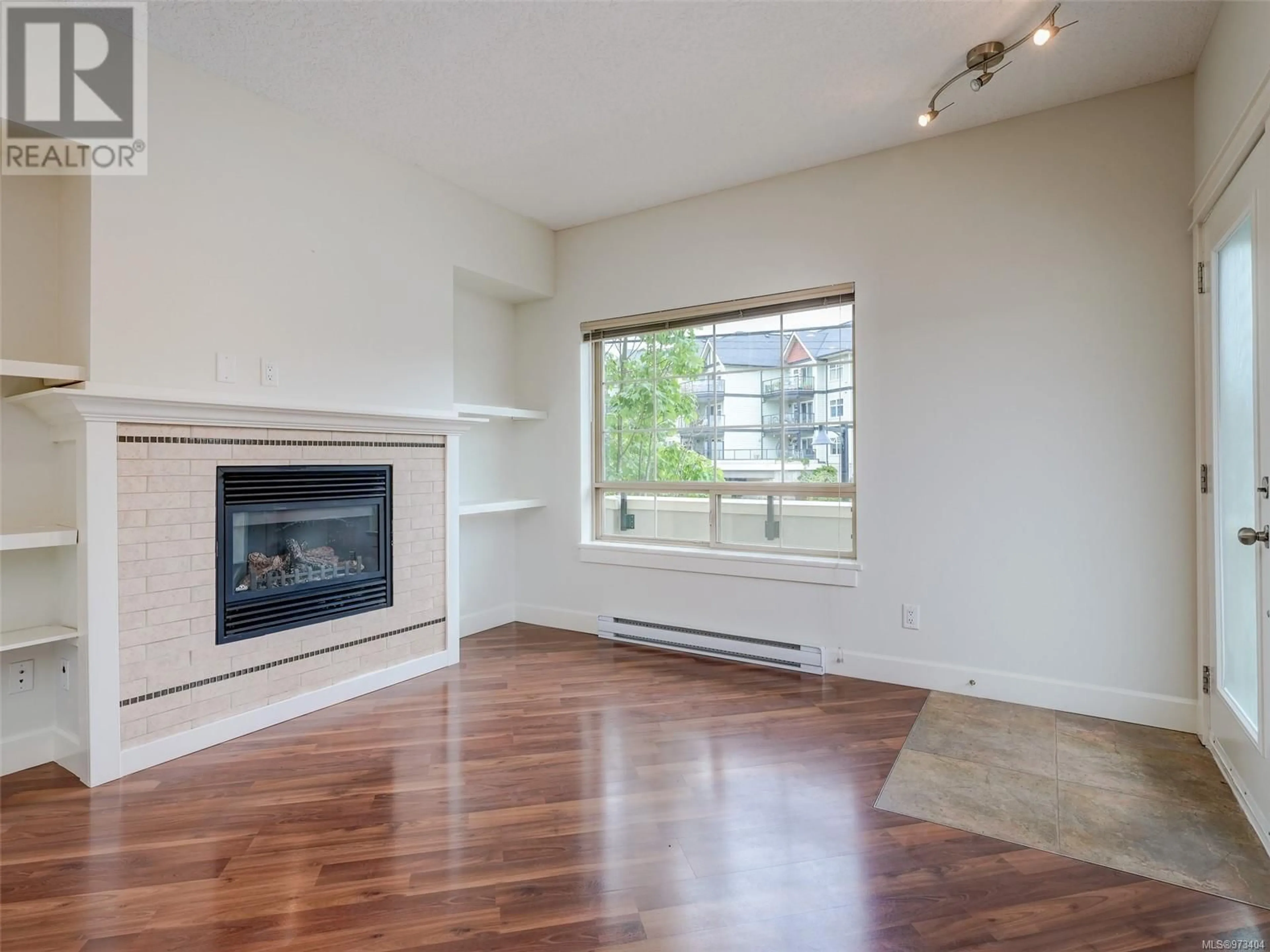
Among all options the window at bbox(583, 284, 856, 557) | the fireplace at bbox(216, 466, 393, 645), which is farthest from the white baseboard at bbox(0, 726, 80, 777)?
the window at bbox(583, 284, 856, 557)

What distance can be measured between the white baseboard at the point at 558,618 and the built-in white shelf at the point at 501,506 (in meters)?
0.71

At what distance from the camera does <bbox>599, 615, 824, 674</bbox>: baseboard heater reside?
3.44 m

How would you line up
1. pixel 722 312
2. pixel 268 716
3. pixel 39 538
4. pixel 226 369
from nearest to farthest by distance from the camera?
pixel 39 538 → pixel 226 369 → pixel 268 716 → pixel 722 312

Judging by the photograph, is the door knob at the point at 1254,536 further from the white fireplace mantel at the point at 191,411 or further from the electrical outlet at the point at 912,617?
the white fireplace mantel at the point at 191,411

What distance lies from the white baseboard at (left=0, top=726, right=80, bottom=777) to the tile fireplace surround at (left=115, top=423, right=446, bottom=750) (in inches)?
10.6

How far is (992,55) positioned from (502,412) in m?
3.00

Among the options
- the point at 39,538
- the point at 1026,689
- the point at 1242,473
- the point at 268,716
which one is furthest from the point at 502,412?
the point at 1242,473

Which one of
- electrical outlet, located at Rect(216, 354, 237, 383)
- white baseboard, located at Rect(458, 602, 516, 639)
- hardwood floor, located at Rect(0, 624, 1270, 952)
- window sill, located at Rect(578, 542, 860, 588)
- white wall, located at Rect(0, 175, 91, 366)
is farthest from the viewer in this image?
white baseboard, located at Rect(458, 602, 516, 639)

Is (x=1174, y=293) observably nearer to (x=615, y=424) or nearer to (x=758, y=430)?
(x=758, y=430)

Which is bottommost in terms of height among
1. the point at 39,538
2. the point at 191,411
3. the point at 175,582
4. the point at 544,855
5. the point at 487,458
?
the point at 544,855

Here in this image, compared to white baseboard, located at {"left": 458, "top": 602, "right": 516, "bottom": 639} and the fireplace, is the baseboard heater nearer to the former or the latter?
white baseboard, located at {"left": 458, "top": 602, "right": 516, "bottom": 639}

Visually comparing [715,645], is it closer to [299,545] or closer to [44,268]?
[299,545]

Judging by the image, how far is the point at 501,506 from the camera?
407 centimetres

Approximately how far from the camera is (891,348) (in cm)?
327
